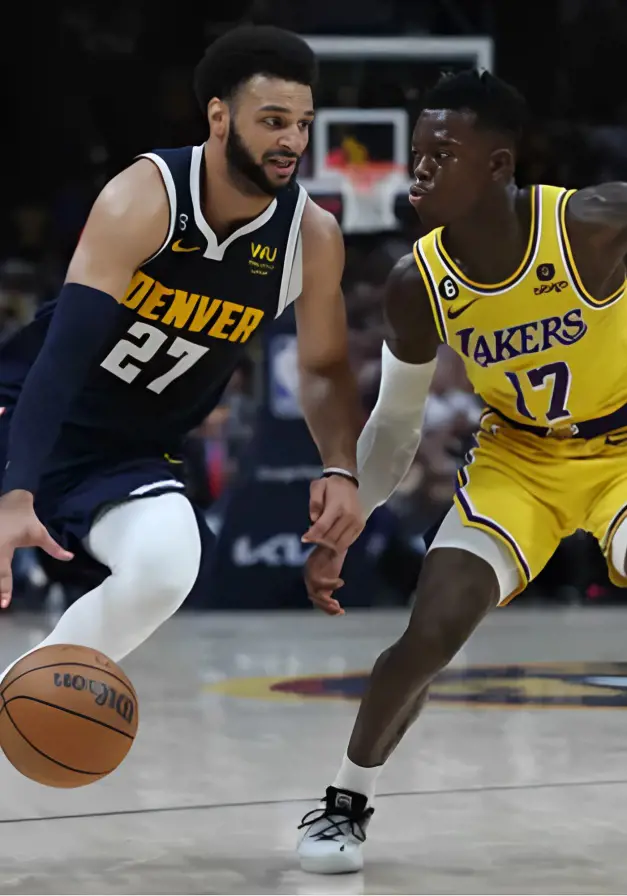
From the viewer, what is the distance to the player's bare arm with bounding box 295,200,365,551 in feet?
11.8

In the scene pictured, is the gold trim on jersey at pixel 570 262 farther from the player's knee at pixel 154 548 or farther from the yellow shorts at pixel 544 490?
the player's knee at pixel 154 548

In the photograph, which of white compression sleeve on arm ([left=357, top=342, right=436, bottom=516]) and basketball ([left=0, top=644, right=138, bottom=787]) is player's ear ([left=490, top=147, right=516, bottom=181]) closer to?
white compression sleeve on arm ([left=357, top=342, right=436, bottom=516])

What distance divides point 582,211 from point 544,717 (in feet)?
7.55

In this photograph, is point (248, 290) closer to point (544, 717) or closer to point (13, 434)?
point (13, 434)

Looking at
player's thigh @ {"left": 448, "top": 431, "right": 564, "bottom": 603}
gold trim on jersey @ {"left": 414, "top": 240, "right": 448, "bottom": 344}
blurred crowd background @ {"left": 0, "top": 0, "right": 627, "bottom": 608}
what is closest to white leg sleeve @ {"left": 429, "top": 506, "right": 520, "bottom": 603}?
player's thigh @ {"left": 448, "top": 431, "right": 564, "bottom": 603}

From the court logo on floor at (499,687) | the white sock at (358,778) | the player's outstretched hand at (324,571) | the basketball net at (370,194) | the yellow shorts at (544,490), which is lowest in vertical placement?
the court logo on floor at (499,687)

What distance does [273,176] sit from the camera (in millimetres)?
3355

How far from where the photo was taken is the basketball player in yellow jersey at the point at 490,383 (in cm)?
339

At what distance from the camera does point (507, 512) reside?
3553 millimetres

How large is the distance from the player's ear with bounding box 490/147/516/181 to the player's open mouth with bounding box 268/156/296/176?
1.58 feet

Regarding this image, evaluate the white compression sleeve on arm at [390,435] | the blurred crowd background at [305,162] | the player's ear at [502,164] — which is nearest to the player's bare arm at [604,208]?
the player's ear at [502,164]

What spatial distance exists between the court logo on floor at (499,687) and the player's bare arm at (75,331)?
288 cm

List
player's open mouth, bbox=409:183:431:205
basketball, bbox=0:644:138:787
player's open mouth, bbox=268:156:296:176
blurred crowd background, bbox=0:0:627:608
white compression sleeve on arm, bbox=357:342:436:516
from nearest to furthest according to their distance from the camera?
basketball, bbox=0:644:138:787, player's open mouth, bbox=268:156:296:176, player's open mouth, bbox=409:183:431:205, white compression sleeve on arm, bbox=357:342:436:516, blurred crowd background, bbox=0:0:627:608

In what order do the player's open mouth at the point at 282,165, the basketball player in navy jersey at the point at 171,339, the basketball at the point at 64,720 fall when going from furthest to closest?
the player's open mouth at the point at 282,165 → the basketball player in navy jersey at the point at 171,339 → the basketball at the point at 64,720
